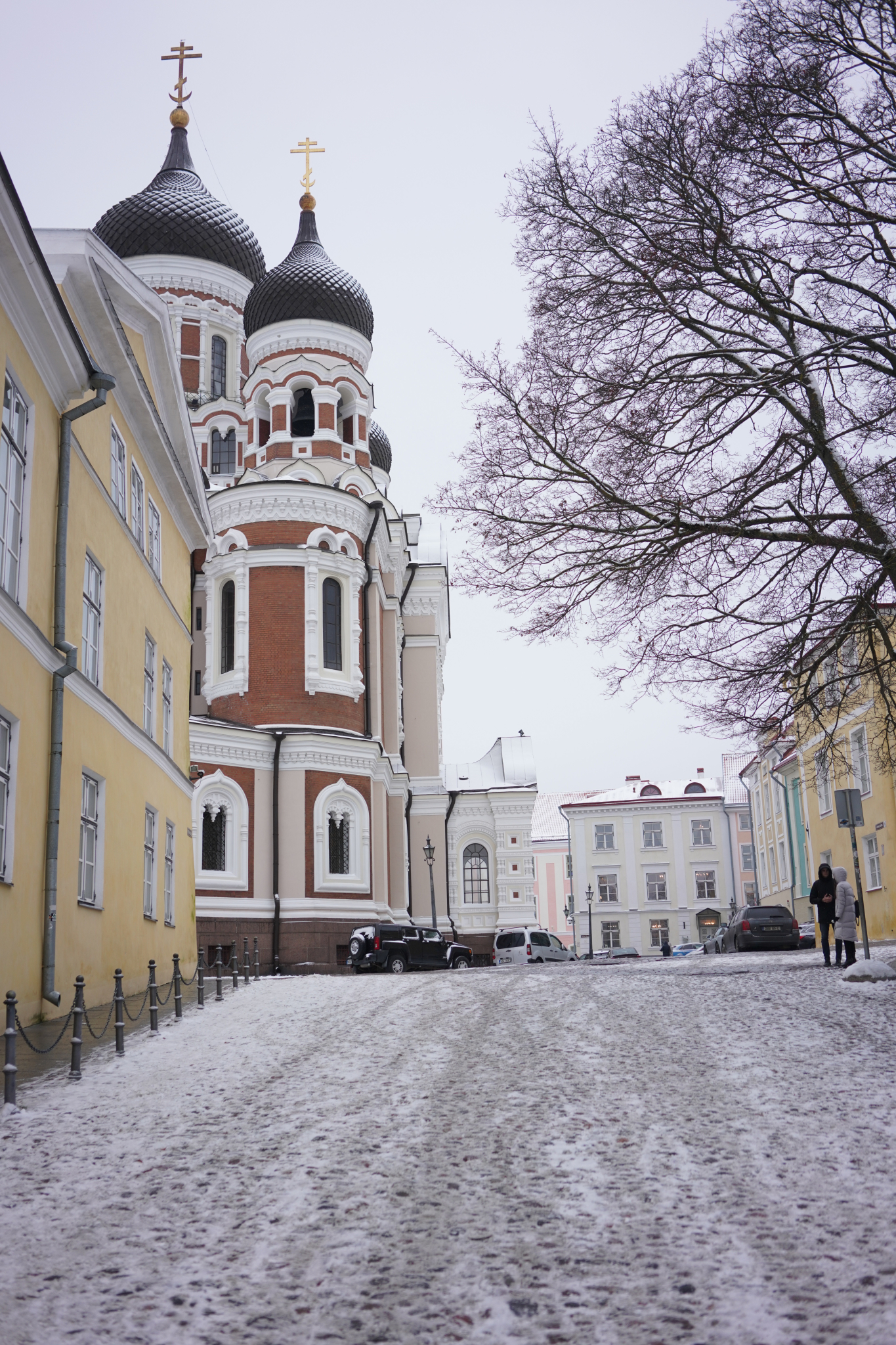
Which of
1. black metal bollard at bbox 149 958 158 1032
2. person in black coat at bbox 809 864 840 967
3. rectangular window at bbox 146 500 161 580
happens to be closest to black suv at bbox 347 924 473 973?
rectangular window at bbox 146 500 161 580

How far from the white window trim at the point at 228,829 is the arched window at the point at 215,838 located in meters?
0.07

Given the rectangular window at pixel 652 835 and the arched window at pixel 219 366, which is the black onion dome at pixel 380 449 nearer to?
the arched window at pixel 219 366

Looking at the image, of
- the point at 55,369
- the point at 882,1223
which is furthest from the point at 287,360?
the point at 882,1223

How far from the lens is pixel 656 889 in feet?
251

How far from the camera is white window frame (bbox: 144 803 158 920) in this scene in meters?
18.5

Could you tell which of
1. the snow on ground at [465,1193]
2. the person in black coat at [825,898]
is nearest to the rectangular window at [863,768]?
the person in black coat at [825,898]

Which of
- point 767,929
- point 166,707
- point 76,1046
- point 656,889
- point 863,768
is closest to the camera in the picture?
point 76,1046

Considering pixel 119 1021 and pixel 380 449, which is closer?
pixel 119 1021

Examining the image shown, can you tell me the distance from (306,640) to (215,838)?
645 cm

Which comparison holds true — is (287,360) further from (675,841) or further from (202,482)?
(675,841)

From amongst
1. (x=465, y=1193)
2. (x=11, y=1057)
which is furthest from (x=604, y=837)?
(x=465, y=1193)

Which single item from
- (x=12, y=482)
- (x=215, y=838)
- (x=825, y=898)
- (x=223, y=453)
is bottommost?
(x=825, y=898)

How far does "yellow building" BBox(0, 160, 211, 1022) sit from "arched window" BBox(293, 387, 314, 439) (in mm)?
20930

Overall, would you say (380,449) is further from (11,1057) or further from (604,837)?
(11,1057)
